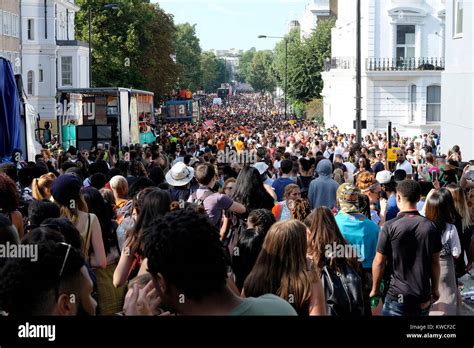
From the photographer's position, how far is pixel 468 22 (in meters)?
23.8

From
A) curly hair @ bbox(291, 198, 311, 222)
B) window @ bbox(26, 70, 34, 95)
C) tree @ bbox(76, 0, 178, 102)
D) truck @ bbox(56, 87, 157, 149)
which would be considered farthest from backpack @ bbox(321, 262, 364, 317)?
tree @ bbox(76, 0, 178, 102)

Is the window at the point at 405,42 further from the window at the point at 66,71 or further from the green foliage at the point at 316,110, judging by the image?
the window at the point at 66,71

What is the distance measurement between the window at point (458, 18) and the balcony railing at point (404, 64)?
21.7m

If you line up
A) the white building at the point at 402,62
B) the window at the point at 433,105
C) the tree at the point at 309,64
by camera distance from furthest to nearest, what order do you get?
1. the tree at the point at 309,64
2. the white building at the point at 402,62
3. the window at the point at 433,105

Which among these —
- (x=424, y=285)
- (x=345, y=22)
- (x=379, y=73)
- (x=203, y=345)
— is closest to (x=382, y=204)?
→ (x=424, y=285)

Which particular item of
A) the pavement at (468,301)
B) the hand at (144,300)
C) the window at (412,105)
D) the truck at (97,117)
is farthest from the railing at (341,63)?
the hand at (144,300)

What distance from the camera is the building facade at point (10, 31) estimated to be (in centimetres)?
5594

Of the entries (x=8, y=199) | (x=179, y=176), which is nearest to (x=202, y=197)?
(x=179, y=176)

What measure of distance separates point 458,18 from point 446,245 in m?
17.9

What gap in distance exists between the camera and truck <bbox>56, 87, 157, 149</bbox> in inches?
1264

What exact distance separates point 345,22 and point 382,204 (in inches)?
1725

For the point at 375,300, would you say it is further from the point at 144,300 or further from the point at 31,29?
the point at 31,29

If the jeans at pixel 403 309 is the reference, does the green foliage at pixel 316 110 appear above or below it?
above

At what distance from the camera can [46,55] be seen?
65938mm
